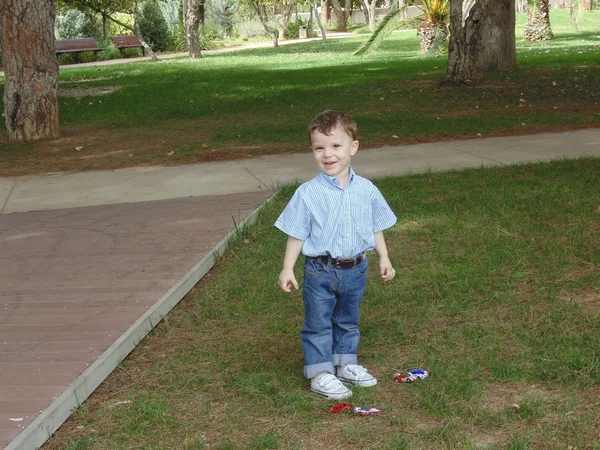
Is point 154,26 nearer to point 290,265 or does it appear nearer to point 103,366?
point 103,366

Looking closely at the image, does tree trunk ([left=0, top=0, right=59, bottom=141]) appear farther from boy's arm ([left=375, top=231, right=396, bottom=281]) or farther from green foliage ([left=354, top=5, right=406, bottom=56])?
green foliage ([left=354, top=5, right=406, bottom=56])

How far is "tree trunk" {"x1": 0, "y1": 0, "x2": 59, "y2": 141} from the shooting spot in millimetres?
12008

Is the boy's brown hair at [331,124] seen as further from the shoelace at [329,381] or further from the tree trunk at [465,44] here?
the tree trunk at [465,44]

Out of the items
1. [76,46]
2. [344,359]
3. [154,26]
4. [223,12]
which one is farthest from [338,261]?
[223,12]

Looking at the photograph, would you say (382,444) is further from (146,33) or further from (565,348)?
(146,33)

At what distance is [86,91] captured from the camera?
65.0ft

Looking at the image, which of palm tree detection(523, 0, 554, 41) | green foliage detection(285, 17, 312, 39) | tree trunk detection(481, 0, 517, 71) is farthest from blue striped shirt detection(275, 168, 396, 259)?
green foliage detection(285, 17, 312, 39)

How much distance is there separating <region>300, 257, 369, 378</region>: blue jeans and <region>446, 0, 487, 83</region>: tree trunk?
13.2 m

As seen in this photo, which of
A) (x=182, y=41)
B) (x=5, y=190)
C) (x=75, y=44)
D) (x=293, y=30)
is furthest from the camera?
(x=293, y=30)

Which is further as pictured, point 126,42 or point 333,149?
point 126,42

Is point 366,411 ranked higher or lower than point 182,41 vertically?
lower

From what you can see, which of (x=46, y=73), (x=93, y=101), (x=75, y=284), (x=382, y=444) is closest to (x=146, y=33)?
(x=93, y=101)

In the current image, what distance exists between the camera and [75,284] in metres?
5.69

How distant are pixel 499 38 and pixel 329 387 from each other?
54.3 ft
